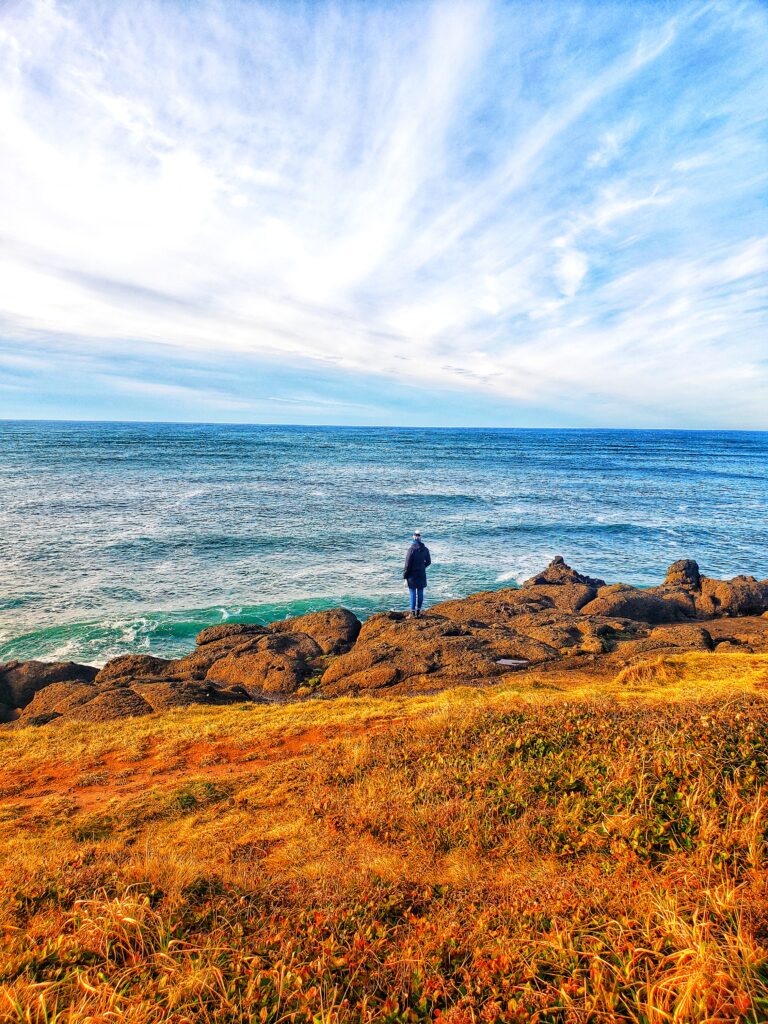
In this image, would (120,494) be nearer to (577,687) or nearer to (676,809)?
(577,687)

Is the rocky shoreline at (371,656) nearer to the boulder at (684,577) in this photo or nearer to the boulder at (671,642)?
the boulder at (671,642)

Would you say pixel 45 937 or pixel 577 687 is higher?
pixel 45 937

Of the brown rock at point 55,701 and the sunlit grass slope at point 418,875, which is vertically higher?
the sunlit grass slope at point 418,875

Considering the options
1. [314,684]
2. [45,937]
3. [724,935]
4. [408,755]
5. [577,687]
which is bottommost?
[314,684]

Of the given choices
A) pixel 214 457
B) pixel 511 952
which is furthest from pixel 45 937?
pixel 214 457

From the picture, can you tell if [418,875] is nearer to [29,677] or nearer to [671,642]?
[671,642]

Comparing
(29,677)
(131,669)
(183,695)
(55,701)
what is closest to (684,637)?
(183,695)

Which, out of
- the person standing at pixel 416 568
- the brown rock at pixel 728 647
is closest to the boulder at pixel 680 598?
the brown rock at pixel 728 647

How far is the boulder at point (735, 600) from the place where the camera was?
22156mm

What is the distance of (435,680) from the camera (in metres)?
14.7

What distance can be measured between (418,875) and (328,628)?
45.6ft

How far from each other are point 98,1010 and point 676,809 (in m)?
5.42

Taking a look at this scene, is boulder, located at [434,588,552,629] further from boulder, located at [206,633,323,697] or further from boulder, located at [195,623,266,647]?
boulder, located at [195,623,266,647]

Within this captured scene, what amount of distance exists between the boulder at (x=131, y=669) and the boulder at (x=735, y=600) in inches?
844
